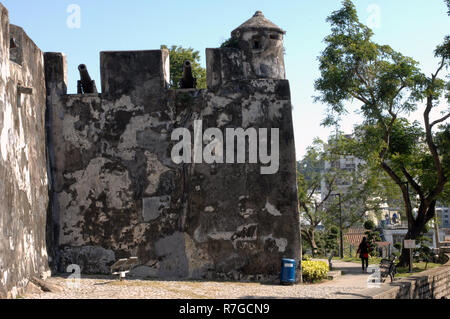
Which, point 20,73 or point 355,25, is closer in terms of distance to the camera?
point 20,73

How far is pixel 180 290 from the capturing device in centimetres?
1101

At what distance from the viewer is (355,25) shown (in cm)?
2069

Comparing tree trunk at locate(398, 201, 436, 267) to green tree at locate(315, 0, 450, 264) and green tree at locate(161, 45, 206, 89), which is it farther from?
green tree at locate(161, 45, 206, 89)

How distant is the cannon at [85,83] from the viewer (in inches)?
518

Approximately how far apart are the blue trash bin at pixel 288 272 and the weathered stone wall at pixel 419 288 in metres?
1.85

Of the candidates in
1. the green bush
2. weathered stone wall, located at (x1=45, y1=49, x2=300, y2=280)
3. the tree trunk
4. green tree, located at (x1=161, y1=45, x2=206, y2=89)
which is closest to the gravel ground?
weathered stone wall, located at (x1=45, y1=49, x2=300, y2=280)

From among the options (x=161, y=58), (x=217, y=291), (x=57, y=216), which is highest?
(x=161, y=58)

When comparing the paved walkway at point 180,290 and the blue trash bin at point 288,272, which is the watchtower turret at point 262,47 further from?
the paved walkway at point 180,290

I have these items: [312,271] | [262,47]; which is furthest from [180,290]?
[262,47]

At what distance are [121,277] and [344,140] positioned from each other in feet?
46.9
